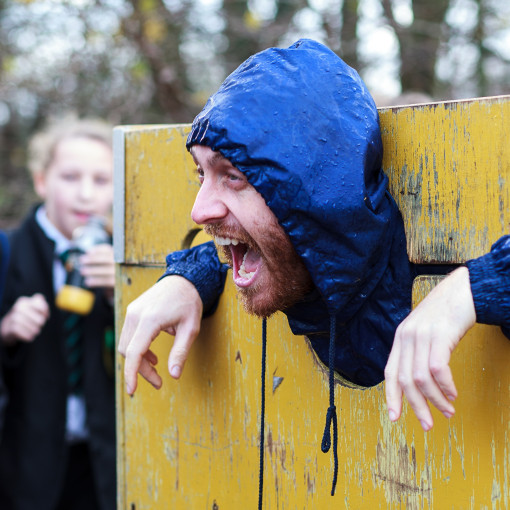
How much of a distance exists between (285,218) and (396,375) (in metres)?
0.29

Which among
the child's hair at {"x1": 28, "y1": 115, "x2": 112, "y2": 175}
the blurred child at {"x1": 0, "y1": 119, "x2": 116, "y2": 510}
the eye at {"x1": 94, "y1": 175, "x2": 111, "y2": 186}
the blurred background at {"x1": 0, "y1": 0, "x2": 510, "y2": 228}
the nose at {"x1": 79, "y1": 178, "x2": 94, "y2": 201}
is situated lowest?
the blurred child at {"x1": 0, "y1": 119, "x2": 116, "y2": 510}

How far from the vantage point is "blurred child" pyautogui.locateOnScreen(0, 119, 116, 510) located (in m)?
2.20

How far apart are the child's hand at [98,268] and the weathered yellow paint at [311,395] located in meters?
0.59

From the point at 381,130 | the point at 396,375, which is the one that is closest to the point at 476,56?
the point at 381,130

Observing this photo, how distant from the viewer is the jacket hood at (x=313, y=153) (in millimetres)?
970

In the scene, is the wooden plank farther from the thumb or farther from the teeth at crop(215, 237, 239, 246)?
the thumb

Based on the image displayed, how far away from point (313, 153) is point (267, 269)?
0.68ft

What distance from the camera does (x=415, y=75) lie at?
440cm

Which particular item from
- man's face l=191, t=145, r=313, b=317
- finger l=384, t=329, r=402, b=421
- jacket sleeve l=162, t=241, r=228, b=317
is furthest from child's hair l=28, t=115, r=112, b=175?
finger l=384, t=329, r=402, b=421

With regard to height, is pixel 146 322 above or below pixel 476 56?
below

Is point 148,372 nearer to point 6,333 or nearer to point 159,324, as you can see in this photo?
point 159,324

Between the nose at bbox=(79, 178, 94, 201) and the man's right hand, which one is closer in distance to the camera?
the man's right hand

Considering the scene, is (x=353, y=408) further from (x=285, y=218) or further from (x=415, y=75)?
(x=415, y=75)

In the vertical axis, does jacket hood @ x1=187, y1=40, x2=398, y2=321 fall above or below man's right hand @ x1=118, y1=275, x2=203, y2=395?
above
